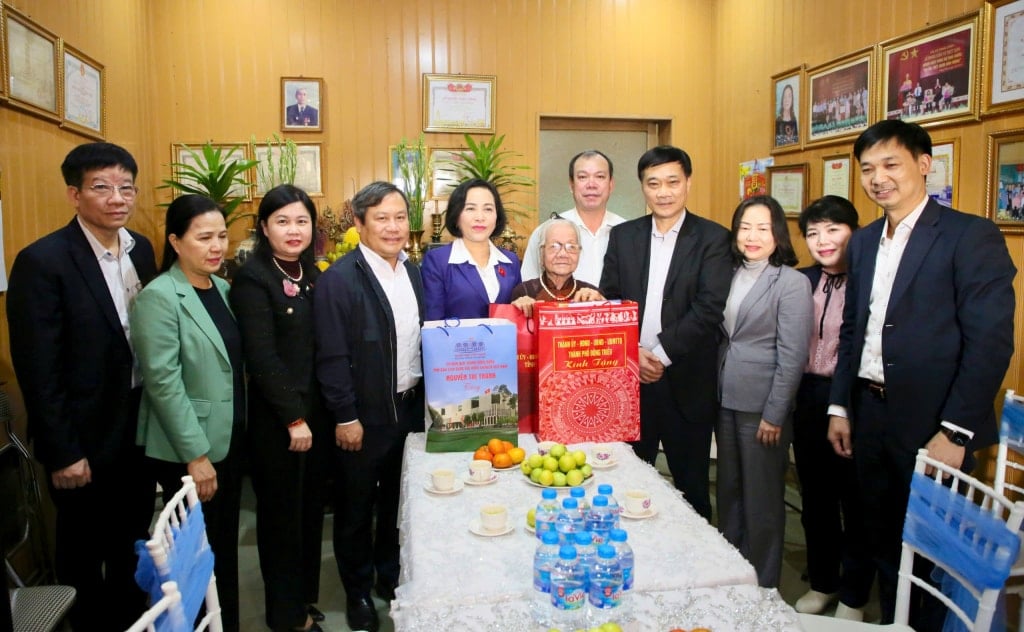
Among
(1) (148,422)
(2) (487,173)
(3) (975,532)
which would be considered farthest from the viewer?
(2) (487,173)

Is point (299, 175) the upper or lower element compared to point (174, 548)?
upper

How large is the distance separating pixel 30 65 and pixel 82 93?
0.54m

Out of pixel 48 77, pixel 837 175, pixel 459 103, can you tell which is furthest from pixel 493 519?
pixel 459 103

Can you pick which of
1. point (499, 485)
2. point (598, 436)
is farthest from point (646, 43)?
point (499, 485)

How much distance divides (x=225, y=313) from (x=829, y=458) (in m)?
2.20

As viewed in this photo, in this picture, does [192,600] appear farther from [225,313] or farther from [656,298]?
[656,298]

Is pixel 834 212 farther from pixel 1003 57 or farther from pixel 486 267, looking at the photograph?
pixel 486 267

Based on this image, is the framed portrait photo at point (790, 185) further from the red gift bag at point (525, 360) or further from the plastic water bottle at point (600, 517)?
the plastic water bottle at point (600, 517)

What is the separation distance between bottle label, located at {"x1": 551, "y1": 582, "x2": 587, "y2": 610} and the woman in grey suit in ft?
4.65

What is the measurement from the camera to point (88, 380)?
205cm

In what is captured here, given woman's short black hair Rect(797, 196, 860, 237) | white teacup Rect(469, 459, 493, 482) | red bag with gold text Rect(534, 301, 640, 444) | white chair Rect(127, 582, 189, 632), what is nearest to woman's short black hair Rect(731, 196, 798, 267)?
woman's short black hair Rect(797, 196, 860, 237)

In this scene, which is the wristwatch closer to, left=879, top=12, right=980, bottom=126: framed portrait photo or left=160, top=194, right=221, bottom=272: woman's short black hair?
left=879, top=12, right=980, bottom=126: framed portrait photo

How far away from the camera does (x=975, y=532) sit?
1443 millimetres

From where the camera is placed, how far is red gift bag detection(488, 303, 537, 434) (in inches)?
84.4
